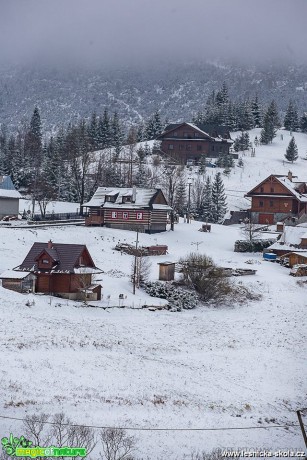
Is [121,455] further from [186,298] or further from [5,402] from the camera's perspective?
[186,298]

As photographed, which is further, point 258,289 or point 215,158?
point 215,158

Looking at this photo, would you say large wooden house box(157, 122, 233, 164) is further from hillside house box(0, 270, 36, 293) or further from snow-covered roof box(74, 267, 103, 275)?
hillside house box(0, 270, 36, 293)

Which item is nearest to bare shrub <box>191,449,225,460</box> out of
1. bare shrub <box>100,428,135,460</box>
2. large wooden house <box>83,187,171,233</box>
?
bare shrub <box>100,428,135,460</box>

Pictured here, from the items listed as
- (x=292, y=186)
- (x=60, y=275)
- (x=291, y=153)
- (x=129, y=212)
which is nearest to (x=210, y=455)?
(x=60, y=275)

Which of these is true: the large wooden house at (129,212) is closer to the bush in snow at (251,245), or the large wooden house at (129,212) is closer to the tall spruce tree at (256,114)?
the bush in snow at (251,245)

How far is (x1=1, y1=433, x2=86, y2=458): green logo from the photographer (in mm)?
19547

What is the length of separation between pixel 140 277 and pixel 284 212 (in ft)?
147

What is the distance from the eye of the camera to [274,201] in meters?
91.8

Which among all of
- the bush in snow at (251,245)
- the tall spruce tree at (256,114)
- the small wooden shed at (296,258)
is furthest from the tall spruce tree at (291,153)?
the small wooden shed at (296,258)

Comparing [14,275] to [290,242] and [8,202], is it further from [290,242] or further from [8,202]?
[290,242]

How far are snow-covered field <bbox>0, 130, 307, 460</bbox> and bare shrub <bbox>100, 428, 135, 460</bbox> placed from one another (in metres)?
0.64

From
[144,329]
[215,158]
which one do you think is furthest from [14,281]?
[215,158]

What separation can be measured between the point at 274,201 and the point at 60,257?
51.0 m

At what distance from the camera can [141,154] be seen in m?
112
